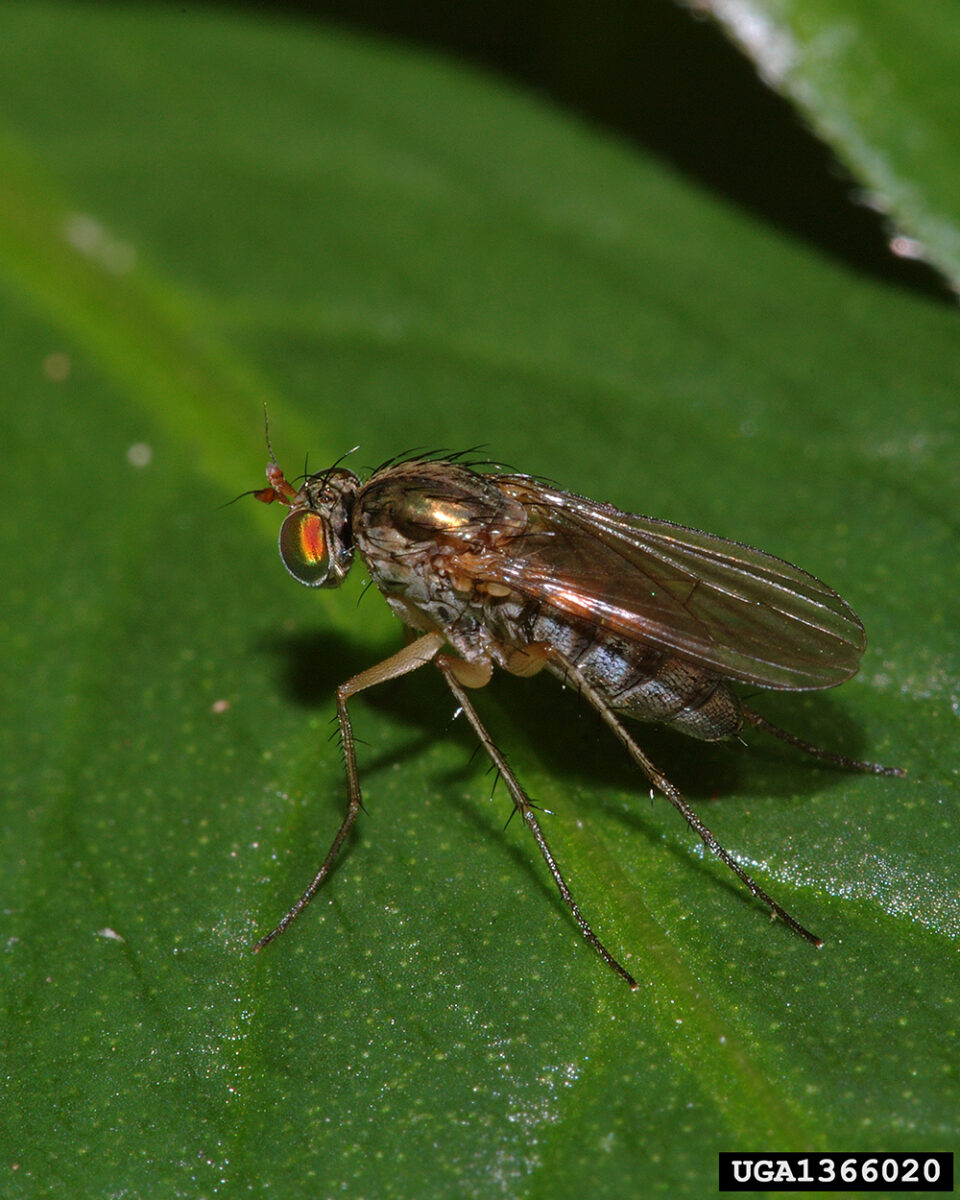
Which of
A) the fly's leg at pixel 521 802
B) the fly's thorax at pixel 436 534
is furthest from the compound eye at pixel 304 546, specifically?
the fly's leg at pixel 521 802

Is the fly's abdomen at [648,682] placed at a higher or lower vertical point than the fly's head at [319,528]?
lower

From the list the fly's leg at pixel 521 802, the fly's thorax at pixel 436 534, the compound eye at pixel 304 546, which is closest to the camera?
the fly's leg at pixel 521 802

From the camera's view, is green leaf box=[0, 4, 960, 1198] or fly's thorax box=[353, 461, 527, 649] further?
fly's thorax box=[353, 461, 527, 649]

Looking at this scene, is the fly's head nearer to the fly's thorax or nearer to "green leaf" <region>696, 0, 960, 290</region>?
the fly's thorax

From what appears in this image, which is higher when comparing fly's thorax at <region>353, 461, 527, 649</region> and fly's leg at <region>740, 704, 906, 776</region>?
fly's thorax at <region>353, 461, 527, 649</region>

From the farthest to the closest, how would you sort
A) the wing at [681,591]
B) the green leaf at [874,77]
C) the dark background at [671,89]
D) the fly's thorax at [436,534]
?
the dark background at [671,89] < the green leaf at [874,77] < the fly's thorax at [436,534] < the wing at [681,591]

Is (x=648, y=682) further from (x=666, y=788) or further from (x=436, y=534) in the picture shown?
(x=436, y=534)

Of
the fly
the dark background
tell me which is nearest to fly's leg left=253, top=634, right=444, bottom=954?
the fly

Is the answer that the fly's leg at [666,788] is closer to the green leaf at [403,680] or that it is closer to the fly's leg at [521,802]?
the green leaf at [403,680]

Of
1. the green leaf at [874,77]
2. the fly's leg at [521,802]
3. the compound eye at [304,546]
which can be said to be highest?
the green leaf at [874,77]
